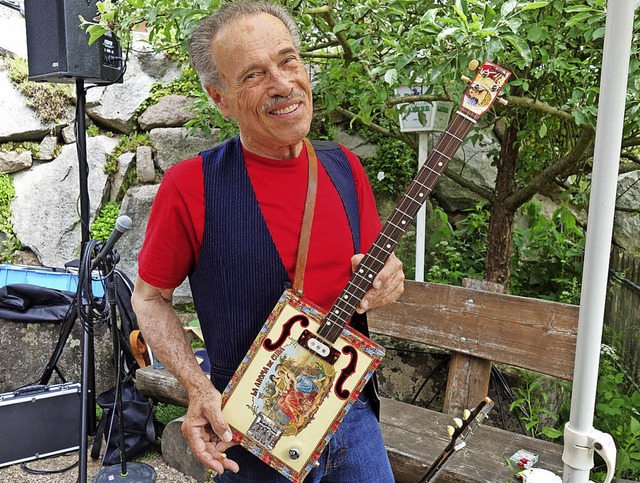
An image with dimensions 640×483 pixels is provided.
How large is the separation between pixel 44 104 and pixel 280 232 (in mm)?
4627

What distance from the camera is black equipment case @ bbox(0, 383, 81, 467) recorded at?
10.8 feet

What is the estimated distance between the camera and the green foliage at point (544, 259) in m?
3.93

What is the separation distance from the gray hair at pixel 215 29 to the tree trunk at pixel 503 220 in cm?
225

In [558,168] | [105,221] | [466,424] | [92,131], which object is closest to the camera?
[466,424]

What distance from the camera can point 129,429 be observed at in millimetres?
3420

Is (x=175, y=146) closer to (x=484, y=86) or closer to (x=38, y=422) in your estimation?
(x=38, y=422)

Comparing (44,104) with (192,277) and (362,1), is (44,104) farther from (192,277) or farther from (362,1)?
(192,277)

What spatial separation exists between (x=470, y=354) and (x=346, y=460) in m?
1.44

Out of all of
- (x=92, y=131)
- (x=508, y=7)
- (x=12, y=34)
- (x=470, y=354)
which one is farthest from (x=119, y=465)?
(x=12, y=34)

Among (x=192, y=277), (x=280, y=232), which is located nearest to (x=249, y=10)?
(x=280, y=232)

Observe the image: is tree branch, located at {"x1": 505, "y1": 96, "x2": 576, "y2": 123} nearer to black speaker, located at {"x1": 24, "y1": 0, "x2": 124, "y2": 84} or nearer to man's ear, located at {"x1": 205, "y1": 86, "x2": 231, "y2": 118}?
man's ear, located at {"x1": 205, "y1": 86, "x2": 231, "y2": 118}

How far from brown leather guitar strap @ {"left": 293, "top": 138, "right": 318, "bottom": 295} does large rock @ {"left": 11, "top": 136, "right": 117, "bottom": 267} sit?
157 inches

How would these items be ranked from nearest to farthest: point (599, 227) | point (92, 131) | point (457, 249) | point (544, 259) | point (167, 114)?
point (599, 227)
point (544, 259)
point (457, 249)
point (167, 114)
point (92, 131)

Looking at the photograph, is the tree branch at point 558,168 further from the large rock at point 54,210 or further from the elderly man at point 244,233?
the large rock at point 54,210
